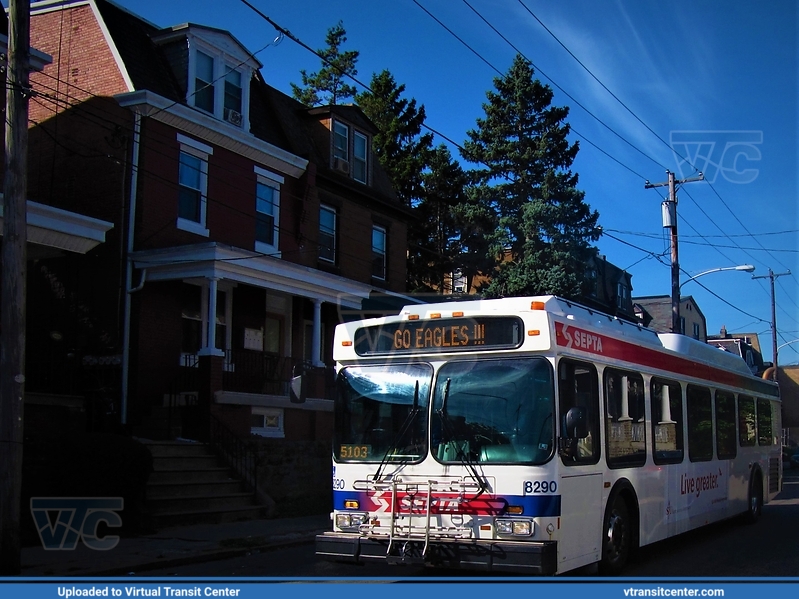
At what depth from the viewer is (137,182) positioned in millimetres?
18625

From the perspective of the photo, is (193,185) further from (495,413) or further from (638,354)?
(495,413)

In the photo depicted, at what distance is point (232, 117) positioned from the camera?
21.2 meters

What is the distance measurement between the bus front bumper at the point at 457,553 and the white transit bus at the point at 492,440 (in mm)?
13

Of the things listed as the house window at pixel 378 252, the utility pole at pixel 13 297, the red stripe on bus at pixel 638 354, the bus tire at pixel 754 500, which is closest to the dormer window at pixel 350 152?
the house window at pixel 378 252

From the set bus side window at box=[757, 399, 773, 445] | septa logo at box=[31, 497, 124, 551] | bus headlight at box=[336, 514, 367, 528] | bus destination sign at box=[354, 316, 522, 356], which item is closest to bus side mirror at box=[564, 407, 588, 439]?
bus destination sign at box=[354, 316, 522, 356]

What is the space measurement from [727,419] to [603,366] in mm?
5692

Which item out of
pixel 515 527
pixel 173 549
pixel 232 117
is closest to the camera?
pixel 515 527

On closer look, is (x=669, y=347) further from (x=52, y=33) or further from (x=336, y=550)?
(x=52, y=33)

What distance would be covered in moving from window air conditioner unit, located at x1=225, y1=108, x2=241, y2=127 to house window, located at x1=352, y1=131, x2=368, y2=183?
555cm

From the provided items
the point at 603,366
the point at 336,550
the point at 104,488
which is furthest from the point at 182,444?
the point at 603,366

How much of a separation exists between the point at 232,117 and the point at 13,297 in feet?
39.9

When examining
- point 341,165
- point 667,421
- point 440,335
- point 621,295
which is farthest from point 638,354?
point 621,295

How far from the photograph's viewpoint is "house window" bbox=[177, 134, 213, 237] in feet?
64.7

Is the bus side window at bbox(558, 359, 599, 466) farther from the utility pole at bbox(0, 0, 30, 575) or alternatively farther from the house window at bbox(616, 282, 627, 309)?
the house window at bbox(616, 282, 627, 309)
